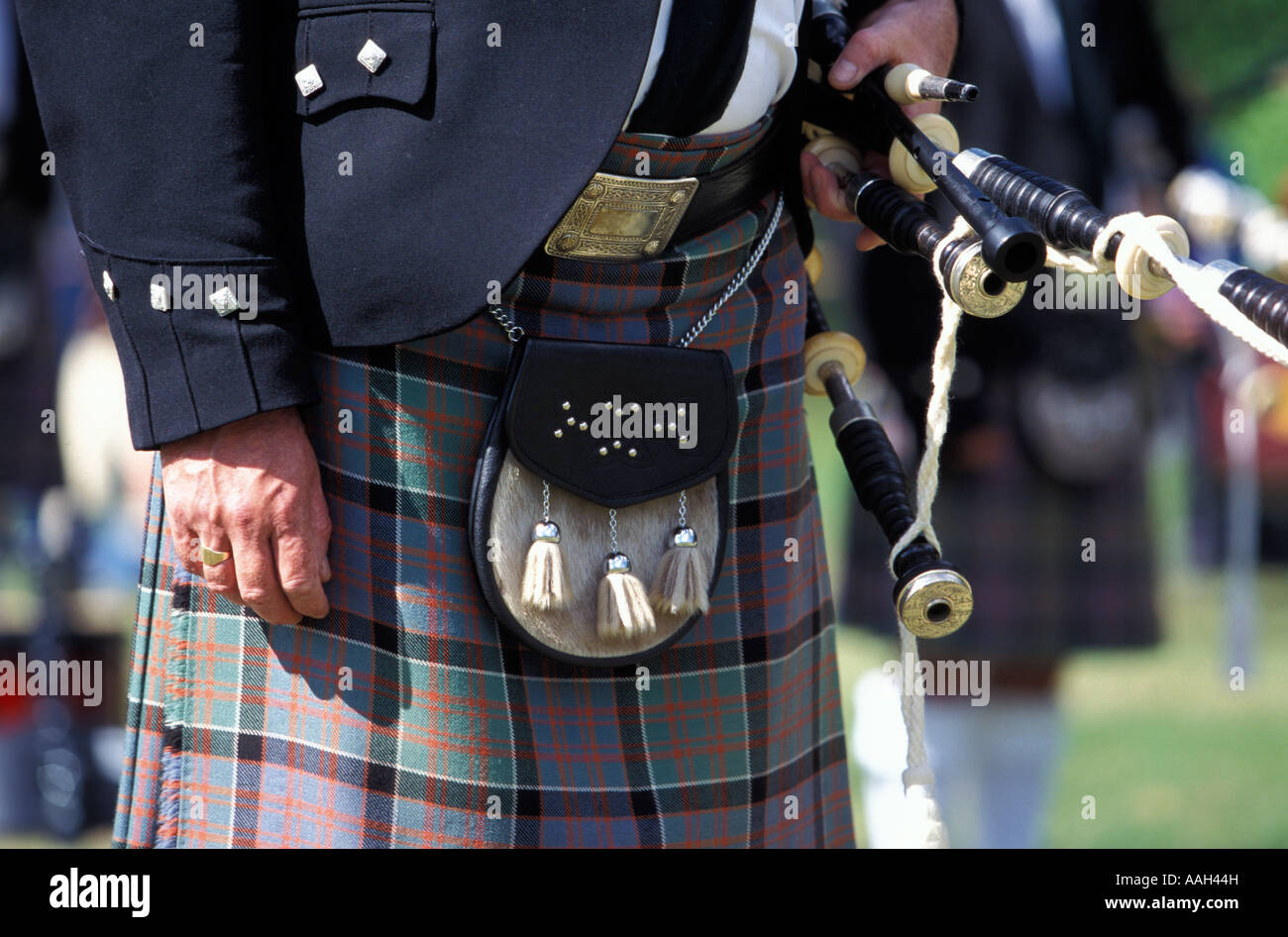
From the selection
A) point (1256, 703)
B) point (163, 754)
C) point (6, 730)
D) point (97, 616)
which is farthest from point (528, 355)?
point (1256, 703)

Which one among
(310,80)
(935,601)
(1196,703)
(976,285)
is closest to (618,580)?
(935,601)

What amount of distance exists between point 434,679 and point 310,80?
1.75ft

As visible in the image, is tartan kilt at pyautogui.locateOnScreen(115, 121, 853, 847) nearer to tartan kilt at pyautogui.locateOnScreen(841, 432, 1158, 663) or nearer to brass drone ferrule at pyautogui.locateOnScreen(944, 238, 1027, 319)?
brass drone ferrule at pyautogui.locateOnScreen(944, 238, 1027, 319)

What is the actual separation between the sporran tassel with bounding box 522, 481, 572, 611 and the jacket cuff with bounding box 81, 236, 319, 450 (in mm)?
236

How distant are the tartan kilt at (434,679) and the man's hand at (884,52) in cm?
13

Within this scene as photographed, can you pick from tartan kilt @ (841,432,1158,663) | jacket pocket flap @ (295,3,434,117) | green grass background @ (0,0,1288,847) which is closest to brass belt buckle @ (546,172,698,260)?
jacket pocket flap @ (295,3,434,117)

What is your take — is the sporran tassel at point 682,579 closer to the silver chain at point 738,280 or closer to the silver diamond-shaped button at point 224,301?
the silver chain at point 738,280

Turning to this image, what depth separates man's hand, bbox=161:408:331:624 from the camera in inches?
50.9

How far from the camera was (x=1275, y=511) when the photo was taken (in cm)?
572

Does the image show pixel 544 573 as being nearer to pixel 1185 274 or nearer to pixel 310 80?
pixel 310 80

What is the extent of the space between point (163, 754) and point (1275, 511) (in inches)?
203

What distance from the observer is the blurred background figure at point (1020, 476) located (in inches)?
118

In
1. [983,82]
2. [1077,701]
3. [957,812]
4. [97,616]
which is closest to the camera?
[983,82]

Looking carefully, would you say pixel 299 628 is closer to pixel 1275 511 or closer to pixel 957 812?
pixel 957 812
